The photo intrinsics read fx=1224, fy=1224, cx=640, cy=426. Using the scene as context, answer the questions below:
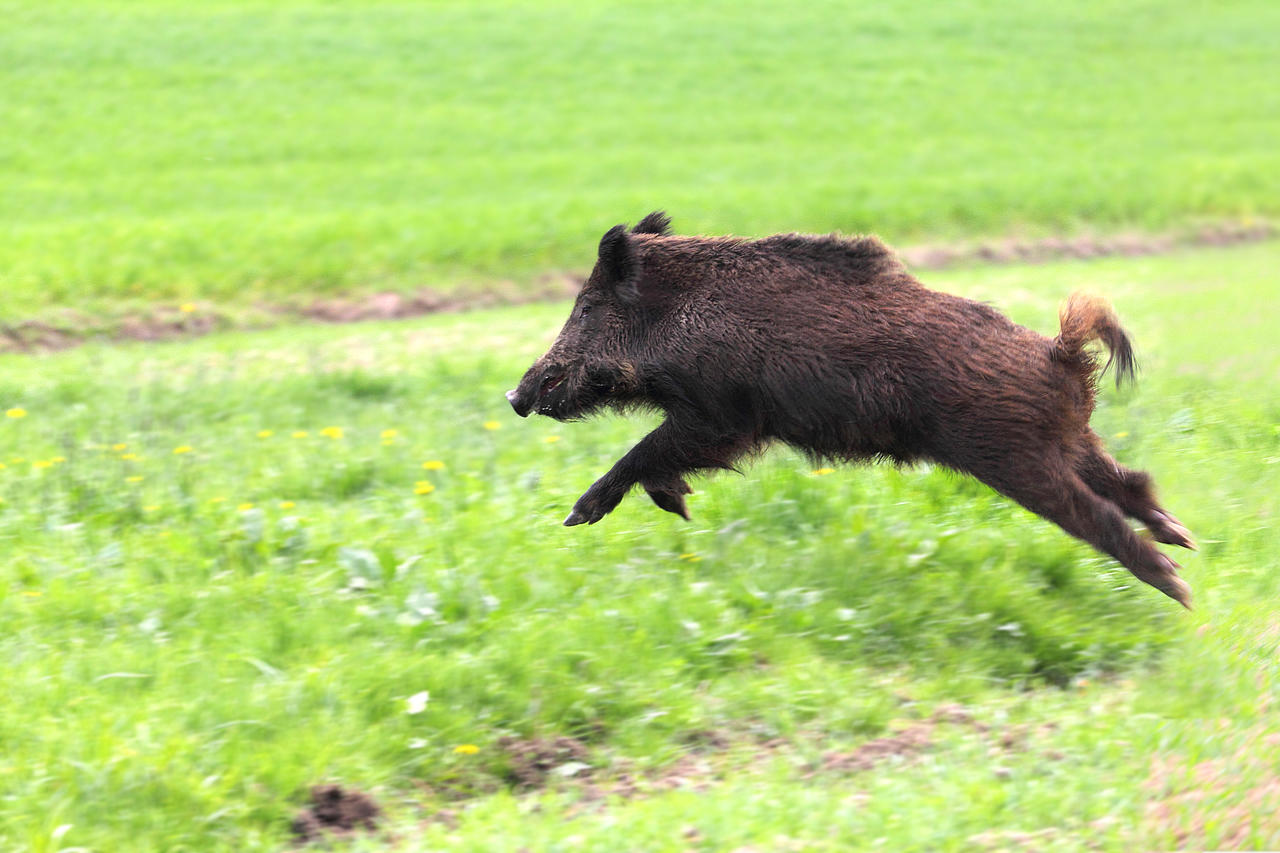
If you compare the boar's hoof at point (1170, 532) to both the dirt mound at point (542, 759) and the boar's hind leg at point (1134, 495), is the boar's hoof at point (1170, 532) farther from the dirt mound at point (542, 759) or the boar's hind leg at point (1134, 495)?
the dirt mound at point (542, 759)

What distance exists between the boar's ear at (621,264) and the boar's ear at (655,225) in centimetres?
41

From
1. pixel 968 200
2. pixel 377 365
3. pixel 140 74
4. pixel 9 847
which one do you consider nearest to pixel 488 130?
pixel 140 74

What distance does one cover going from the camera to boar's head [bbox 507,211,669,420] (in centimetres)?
605

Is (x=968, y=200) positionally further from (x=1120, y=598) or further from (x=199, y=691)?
(x=199, y=691)

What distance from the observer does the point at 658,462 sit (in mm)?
5871

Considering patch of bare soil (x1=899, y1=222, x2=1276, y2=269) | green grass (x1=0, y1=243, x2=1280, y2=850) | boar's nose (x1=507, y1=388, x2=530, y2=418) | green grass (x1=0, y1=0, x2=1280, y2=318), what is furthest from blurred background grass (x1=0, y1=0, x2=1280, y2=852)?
patch of bare soil (x1=899, y1=222, x2=1276, y2=269)

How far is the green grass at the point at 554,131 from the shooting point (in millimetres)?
18203

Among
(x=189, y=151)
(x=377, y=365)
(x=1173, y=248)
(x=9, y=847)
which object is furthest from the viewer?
(x=189, y=151)

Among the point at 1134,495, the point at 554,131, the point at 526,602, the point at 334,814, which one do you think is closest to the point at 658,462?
the point at 526,602

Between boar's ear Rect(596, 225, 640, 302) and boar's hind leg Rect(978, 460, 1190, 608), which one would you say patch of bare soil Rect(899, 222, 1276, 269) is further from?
boar's hind leg Rect(978, 460, 1190, 608)

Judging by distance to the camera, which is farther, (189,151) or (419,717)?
(189,151)

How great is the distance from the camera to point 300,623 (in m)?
5.20

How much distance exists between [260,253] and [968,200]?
1188cm

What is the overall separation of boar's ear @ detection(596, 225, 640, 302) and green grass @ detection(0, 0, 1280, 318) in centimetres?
1115
